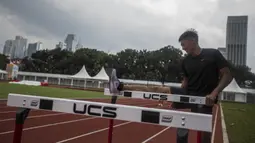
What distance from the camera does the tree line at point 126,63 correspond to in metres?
67.4

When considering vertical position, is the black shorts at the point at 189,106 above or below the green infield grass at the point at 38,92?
above

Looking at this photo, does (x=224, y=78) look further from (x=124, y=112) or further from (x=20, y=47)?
(x=20, y=47)

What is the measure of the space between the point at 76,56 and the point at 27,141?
68.4m

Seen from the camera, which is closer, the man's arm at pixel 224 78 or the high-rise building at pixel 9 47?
the man's arm at pixel 224 78

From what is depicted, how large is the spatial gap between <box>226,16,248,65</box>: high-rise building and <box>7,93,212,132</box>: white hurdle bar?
11622 cm

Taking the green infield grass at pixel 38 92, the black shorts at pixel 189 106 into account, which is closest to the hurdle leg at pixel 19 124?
the black shorts at pixel 189 106

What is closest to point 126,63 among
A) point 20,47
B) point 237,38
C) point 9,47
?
point 237,38

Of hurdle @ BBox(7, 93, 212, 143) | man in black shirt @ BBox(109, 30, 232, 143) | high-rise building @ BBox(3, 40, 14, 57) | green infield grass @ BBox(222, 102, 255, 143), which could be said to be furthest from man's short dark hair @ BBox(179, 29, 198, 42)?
high-rise building @ BBox(3, 40, 14, 57)

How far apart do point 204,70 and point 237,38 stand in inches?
5003

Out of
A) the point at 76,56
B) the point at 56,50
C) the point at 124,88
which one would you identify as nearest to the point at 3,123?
the point at 124,88

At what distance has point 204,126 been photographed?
175 centimetres

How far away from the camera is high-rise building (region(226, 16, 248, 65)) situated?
366ft

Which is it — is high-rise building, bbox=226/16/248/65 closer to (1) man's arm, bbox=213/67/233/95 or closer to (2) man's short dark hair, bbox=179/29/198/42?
(1) man's arm, bbox=213/67/233/95

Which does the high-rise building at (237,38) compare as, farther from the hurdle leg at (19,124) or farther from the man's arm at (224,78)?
the hurdle leg at (19,124)
